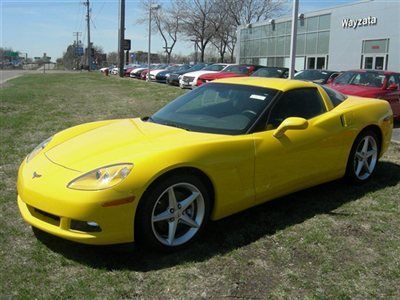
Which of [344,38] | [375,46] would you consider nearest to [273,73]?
[375,46]

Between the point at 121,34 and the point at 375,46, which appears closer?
the point at 375,46

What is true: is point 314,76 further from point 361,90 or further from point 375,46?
point 375,46

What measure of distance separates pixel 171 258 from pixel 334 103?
2.73 meters

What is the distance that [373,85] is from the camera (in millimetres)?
11414

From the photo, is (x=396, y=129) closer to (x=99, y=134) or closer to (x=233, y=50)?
(x=99, y=134)

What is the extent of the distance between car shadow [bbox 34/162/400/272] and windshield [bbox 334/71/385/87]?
20.9ft

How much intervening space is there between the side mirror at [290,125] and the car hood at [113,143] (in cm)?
63

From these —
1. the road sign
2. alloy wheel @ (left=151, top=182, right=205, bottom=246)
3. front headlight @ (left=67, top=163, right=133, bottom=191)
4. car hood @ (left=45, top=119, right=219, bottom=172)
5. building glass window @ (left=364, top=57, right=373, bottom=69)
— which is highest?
the road sign

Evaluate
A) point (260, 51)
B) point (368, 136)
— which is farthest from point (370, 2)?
point (368, 136)

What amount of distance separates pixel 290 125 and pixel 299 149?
14.4 inches

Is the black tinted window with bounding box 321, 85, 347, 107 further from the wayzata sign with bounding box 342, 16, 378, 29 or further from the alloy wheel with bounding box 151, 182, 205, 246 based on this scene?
the wayzata sign with bounding box 342, 16, 378, 29

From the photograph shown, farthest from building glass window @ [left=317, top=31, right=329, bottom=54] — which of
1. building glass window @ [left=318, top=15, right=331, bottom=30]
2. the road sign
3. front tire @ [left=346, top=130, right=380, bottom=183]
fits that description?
front tire @ [left=346, top=130, right=380, bottom=183]

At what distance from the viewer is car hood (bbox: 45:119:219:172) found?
3.62 meters

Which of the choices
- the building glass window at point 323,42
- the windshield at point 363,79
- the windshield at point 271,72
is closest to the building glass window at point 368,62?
the building glass window at point 323,42
